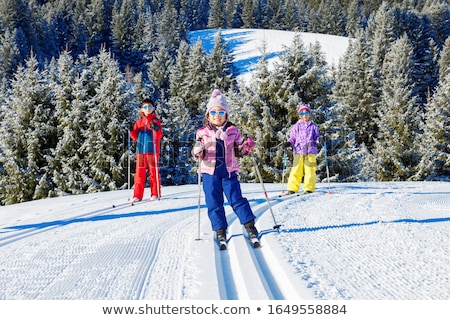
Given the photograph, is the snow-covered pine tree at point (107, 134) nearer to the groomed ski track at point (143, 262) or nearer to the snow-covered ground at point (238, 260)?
the snow-covered ground at point (238, 260)

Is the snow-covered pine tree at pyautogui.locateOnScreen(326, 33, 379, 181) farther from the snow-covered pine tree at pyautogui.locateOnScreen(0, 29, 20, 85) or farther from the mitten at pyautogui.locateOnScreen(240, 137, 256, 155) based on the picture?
the snow-covered pine tree at pyautogui.locateOnScreen(0, 29, 20, 85)

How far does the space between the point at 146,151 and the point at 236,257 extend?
497 centimetres

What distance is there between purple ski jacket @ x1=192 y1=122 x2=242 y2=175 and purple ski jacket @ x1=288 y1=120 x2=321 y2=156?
4016mm

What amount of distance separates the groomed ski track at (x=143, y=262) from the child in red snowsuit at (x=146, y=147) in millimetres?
2319

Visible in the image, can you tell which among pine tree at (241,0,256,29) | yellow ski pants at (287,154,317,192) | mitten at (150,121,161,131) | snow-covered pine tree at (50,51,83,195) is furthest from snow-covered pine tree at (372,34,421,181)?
pine tree at (241,0,256,29)

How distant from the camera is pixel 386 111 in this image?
2594 centimetres

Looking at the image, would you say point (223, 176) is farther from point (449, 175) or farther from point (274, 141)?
point (449, 175)

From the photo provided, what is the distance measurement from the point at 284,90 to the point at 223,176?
1572cm

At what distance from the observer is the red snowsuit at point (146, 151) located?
7832 mm

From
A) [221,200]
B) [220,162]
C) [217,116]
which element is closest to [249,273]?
[221,200]

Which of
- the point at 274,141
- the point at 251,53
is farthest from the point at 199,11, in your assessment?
the point at 274,141

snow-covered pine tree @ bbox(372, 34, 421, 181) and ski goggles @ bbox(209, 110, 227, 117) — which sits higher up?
ski goggles @ bbox(209, 110, 227, 117)

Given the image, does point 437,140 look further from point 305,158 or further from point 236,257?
point 236,257

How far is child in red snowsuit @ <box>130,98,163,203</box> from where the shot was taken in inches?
307
